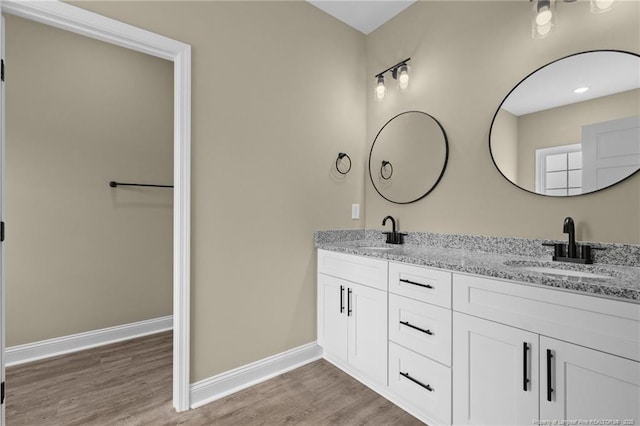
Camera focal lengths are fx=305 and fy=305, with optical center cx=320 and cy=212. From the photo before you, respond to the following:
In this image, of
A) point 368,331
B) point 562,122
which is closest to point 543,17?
point 562,122

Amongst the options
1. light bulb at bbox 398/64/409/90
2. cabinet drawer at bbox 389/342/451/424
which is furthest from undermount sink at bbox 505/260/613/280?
light bulb at bbox 398/64/409/90

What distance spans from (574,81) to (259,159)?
1.84 m

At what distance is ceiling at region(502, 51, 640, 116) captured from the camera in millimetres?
1446

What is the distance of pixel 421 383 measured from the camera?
1621 millimetres

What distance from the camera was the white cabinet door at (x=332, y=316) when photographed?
2.13 meters

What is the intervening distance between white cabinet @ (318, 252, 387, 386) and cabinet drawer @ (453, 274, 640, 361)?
1.77 ft

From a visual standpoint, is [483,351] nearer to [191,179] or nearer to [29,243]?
[191,179]

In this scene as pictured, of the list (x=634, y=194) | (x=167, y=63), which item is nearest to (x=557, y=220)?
(x=634, y=194)

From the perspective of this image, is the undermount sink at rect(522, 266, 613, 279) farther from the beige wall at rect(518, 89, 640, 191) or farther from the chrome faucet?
the chrome faucet

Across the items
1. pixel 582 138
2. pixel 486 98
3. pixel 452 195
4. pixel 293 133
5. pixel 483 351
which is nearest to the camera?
pixel 483 351

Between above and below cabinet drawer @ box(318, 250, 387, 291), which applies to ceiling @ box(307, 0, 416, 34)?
above

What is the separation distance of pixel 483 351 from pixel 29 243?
3.11m

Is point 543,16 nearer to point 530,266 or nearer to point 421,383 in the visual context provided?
point 530,266

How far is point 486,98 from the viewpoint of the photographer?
1926mm
